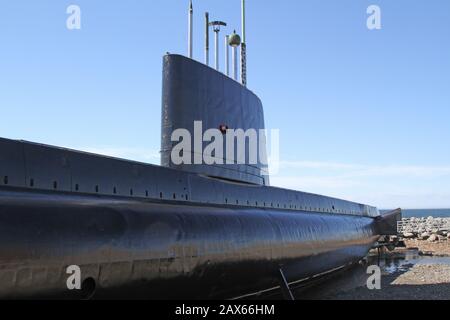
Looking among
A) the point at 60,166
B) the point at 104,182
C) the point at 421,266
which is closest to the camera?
the point at 60,166

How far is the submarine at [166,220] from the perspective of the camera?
5.95 meters

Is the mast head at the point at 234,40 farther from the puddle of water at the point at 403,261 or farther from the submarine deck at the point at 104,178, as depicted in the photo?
the puddle of water at the point at 403,261

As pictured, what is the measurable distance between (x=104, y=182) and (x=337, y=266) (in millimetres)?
10843

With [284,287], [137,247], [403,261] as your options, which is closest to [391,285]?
[284,287]

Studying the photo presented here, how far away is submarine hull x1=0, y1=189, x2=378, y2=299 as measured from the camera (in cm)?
570

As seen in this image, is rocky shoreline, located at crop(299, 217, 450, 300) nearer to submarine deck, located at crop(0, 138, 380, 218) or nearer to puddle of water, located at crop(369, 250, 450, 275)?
puddle of water, located at crop(369, 250, 450, 275)

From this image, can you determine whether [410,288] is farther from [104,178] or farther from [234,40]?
[104,178]

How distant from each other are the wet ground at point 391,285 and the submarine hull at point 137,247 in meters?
1.41

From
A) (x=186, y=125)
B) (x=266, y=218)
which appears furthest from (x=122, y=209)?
(x=266, y=218)

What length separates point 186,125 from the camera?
11.1 metres

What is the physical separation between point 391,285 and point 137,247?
901cm

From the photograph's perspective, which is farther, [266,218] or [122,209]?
[266,218]

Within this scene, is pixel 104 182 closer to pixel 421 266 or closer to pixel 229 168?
pixel 229 168

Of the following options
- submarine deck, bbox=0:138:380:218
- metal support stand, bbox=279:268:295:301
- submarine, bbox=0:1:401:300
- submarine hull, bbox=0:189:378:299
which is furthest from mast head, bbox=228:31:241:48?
metal support stand, bbox=279:268:295:301
